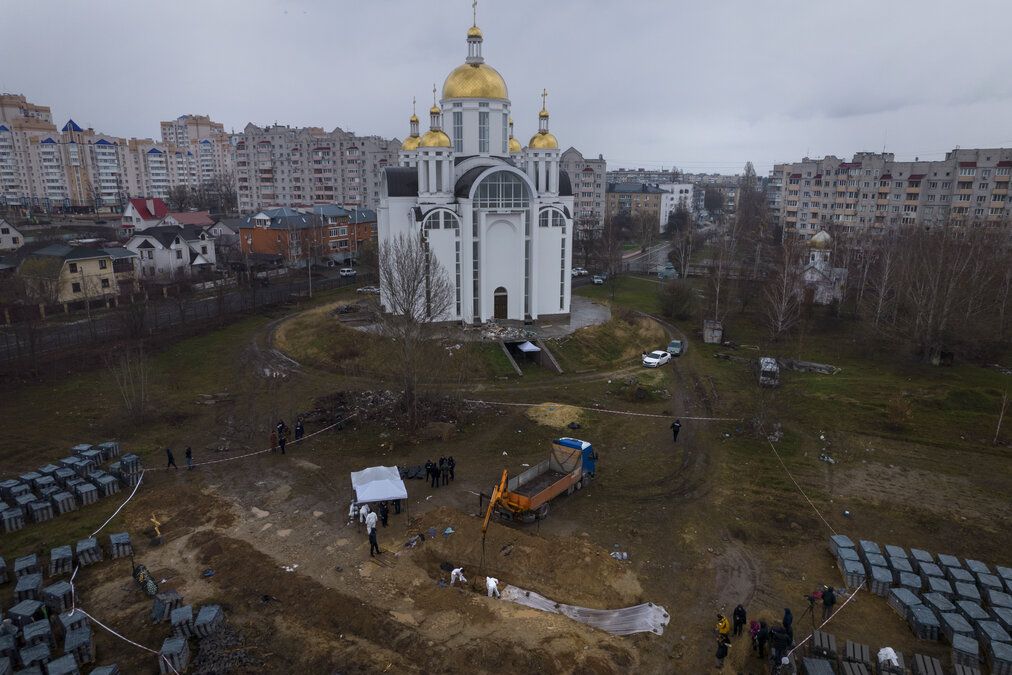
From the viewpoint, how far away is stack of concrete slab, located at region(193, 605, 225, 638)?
44.1ft

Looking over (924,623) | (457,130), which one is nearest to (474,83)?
(457,130)

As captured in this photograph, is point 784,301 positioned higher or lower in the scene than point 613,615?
higher

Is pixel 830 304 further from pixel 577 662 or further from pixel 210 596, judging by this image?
pixel 210 596

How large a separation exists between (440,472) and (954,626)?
14.1m

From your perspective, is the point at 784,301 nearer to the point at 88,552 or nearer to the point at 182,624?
the point at 182,624

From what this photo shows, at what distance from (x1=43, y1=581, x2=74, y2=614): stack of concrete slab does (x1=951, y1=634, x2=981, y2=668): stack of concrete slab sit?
1963 cm

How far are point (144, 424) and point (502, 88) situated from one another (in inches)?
1055

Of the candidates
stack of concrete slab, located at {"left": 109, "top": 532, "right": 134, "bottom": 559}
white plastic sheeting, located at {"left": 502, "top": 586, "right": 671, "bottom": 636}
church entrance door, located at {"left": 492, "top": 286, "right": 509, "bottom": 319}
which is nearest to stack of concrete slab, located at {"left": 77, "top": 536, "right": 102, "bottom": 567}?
stack of concrete slab, located at {"left": 109, "top": 532, "right": 134, "bottom": 559}

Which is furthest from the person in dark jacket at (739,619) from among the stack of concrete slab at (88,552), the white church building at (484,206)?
the white church building at (484,206)

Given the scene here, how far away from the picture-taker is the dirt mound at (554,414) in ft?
85.3

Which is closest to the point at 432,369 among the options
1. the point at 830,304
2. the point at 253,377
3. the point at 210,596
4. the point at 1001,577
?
the point at 253,377

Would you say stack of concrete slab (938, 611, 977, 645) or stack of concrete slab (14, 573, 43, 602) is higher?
stack of concrete slab (14, 573, 43, 602)

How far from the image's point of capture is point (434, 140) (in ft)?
117

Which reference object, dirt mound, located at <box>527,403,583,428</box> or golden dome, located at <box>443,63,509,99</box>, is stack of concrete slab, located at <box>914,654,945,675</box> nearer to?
dirt mound, located at <box>527,403,583,428</box>
